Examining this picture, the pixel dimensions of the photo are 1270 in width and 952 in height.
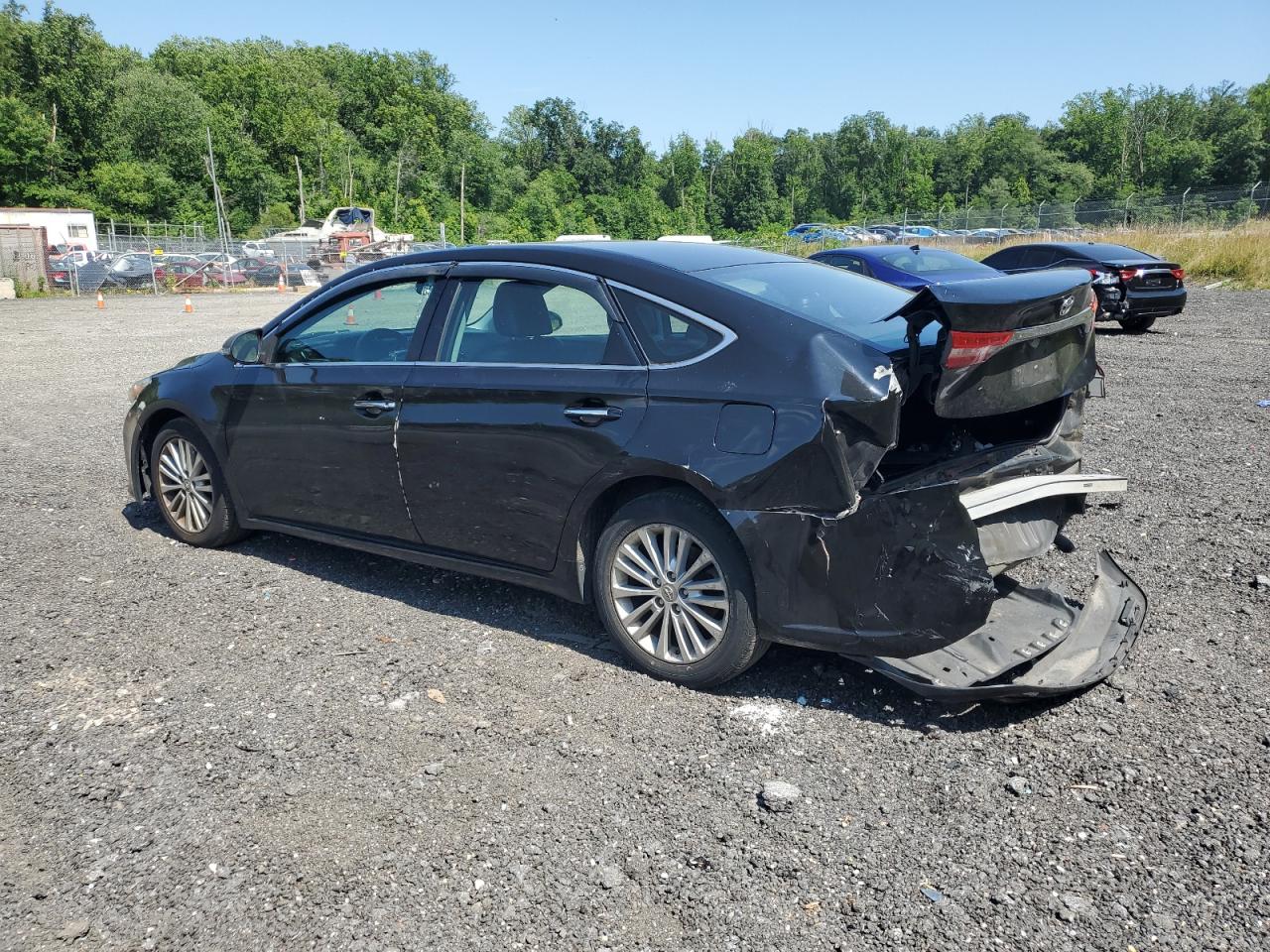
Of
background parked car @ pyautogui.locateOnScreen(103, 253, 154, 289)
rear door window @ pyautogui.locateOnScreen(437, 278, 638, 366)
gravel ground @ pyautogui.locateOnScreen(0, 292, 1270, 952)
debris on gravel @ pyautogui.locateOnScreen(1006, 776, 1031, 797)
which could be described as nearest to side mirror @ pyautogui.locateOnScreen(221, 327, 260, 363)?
gravel ground @ pyautogui.locateOnScreen(0, 292, 1270, 952)

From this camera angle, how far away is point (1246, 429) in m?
8.65

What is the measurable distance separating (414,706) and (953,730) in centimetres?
199

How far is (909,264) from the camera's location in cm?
1345

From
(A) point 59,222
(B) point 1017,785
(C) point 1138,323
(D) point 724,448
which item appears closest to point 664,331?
(D) point 724,448

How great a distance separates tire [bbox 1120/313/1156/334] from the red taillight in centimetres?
1460

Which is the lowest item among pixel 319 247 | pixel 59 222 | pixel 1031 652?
pixel 1031 652

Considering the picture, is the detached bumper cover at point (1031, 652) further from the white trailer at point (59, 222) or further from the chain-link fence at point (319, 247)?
the white trailer at point (59, 222)

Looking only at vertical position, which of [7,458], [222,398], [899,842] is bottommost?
[899,842]

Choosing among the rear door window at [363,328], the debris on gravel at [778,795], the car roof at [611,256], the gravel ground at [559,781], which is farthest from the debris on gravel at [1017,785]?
the rear door window at [363,328]

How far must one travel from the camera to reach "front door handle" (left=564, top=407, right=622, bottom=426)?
3.94 meters

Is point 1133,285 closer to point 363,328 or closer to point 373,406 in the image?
point 363,328

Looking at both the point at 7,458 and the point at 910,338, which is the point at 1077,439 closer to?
the point at 910,338

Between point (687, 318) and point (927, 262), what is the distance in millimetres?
10661

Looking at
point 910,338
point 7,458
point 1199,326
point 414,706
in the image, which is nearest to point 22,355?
point 7,458
